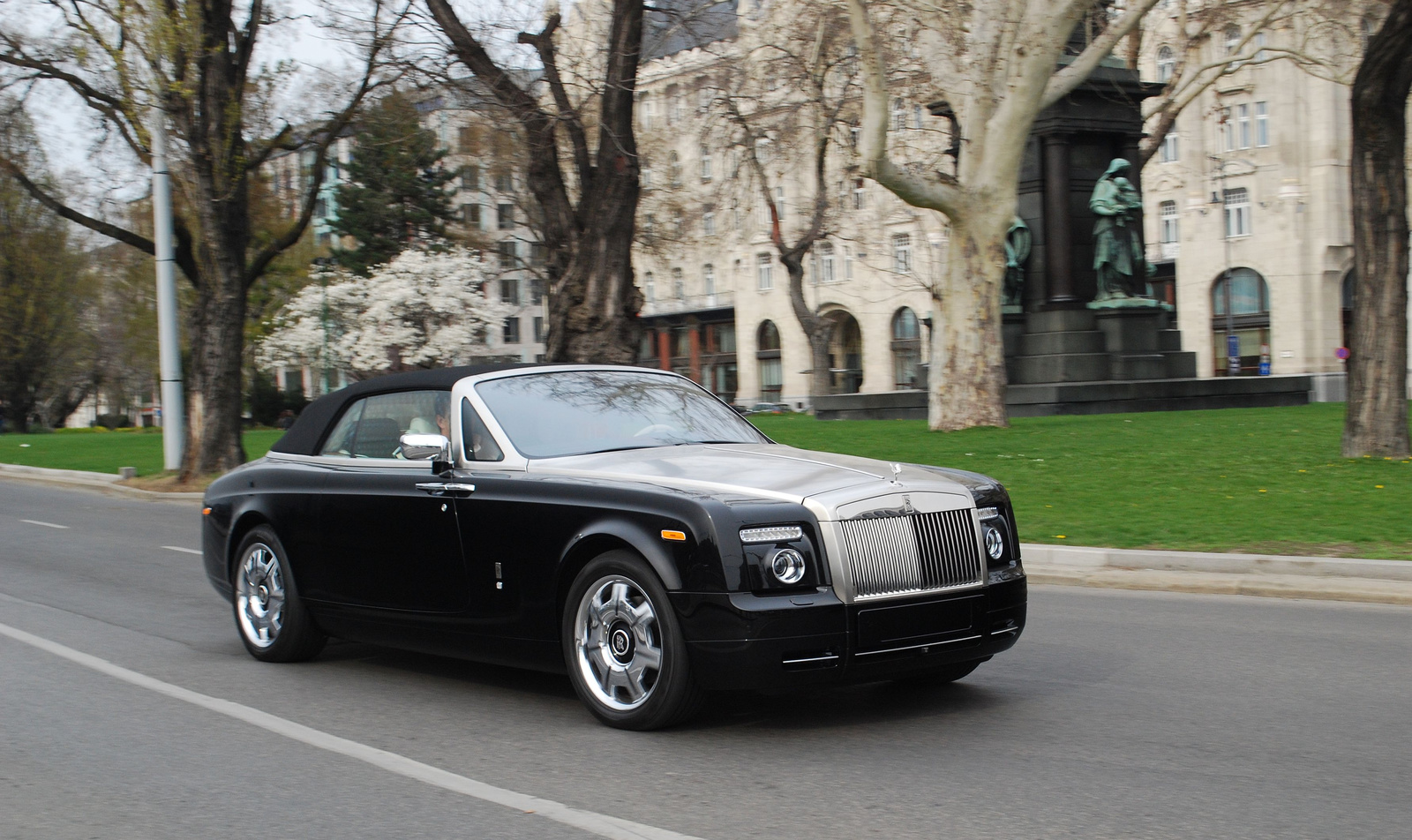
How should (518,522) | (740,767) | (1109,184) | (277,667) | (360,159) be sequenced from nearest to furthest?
(740,767) < (518,522) < (277,667) < (1109,184) < (360,159)

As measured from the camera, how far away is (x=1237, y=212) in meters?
60.3

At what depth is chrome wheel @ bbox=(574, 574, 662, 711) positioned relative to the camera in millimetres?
5844

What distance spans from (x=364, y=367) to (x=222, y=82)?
45.7 meters

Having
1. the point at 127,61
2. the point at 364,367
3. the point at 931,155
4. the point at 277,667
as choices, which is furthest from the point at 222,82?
the point at 364,367

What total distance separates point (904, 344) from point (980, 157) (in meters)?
52.4

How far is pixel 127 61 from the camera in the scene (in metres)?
24.9

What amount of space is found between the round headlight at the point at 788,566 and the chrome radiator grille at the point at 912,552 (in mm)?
197

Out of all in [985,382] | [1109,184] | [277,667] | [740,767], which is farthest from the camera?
[1109,184]

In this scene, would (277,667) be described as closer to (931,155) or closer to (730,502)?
(730,502)

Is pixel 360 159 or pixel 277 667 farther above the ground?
pixel 360 159

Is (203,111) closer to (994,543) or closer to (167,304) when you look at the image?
(167,304)

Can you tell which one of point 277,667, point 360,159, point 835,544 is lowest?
point 277,667

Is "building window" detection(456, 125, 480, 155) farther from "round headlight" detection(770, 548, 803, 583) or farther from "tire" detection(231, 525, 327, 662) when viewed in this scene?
"round headlight" detection(770, 548, 803, 583)

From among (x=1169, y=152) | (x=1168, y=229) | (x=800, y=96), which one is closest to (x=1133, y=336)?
(x=800, y=96)
